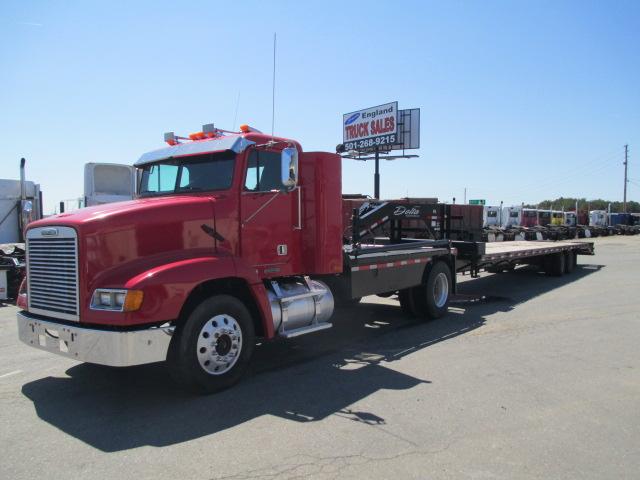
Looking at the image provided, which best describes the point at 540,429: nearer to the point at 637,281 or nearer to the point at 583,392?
the point at 583,392

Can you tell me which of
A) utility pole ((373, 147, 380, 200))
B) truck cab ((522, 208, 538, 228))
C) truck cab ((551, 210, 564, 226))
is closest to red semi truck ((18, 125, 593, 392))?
utility pole ((373, 147, 380, 200))

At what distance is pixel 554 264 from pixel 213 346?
13358 millimetres

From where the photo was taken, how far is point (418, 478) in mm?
3406

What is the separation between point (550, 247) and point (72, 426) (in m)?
14.4

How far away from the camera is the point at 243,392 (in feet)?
16.8

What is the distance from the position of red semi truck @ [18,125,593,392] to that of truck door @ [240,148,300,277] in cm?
1

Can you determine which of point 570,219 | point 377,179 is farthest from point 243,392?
point 570,219

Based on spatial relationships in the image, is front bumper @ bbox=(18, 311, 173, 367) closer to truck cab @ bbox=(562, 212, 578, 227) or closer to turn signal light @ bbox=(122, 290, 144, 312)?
turn signal light @ bbox=(122, 290, 144, 312)

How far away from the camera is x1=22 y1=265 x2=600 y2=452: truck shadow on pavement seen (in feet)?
14.0

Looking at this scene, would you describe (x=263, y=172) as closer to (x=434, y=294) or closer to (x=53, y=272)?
(x=53, y=272)

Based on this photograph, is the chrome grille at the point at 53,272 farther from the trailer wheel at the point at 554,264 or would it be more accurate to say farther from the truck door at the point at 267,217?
the trailer wheel at the point at 554,264

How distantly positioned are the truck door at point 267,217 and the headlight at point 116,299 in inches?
60.4

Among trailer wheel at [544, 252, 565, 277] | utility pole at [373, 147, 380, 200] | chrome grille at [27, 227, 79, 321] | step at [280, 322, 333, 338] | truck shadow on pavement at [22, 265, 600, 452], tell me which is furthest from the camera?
utility pole at [373, 147, 380, 200]

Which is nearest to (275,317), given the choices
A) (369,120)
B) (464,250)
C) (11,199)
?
(464,250)
